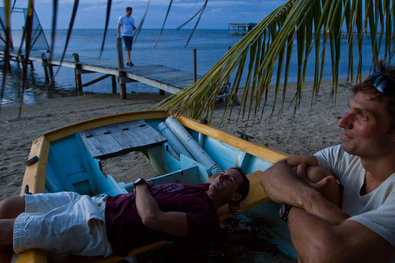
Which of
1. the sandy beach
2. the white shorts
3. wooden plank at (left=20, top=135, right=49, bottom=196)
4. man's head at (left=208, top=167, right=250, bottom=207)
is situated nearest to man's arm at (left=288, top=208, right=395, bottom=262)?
man's head at (left=208, top=167, right=250, bottom=207)

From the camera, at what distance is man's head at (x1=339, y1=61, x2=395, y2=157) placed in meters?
1.46

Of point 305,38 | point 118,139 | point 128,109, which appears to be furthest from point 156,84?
point 305,38

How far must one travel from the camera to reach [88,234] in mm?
1806

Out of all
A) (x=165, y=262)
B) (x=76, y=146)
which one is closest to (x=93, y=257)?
(x=165, y=262)

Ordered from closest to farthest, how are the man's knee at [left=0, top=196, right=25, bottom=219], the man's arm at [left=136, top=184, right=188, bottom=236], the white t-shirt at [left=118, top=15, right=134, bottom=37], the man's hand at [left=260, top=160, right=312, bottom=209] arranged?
the man's hand at [left=260, top=160, right=312, bottom=209]
the man's arm at [left=136, top=184, right=188, bottom=236]
the man's knee at [left=0, top=196, right=25, bottom=219]
the white t-shirt at [left=118, top=15, right=134, bottom=37]

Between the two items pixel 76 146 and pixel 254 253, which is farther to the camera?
pixel 76 146

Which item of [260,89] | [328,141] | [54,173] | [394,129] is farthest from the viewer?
[328,141]

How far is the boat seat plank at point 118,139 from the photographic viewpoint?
348 cm

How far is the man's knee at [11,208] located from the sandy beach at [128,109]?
2792mm

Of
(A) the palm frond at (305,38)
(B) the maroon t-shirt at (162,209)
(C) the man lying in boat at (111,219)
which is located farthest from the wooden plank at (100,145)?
(A) the palm frond at (305,38)

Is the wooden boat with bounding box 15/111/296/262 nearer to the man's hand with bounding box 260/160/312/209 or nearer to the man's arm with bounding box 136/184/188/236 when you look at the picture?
the man's hand with bounding box 260/160/312/209

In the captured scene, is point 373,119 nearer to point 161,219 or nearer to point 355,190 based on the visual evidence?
point 355,190

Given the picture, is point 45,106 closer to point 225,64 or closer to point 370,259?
point 225,64

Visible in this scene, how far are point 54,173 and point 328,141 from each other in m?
5.31
